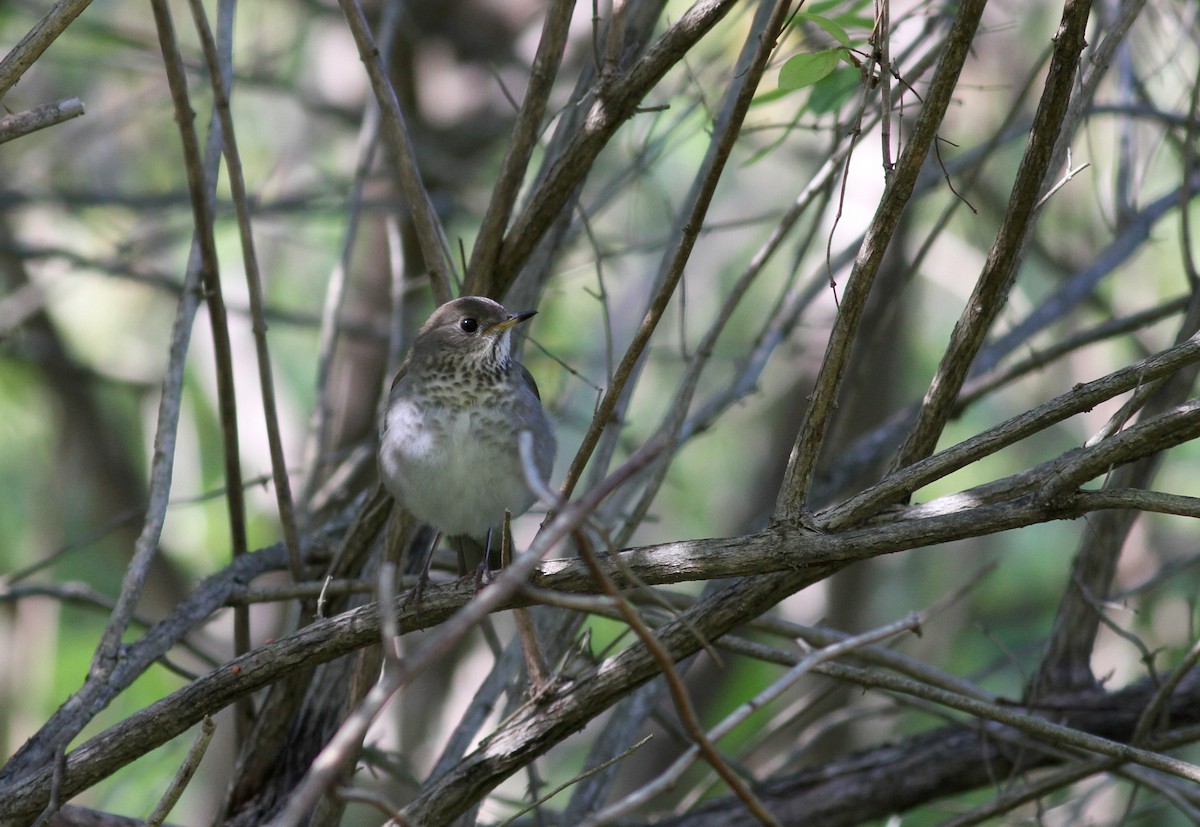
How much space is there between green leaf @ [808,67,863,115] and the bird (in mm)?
1250

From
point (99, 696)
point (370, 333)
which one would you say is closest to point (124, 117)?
point (370, 333)

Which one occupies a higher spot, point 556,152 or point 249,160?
point 249,160

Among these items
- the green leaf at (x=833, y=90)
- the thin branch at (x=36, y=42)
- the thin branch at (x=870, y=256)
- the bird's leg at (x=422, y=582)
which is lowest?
the thin branch at (x=870, y=256)

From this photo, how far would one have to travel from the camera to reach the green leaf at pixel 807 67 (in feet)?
10.1

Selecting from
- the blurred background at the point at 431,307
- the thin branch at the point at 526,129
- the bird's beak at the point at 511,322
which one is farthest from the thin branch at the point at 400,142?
the blurred background at the point at 431,307

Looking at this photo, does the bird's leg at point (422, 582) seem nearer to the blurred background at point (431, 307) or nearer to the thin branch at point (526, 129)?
the thin branch at point (526, 129)

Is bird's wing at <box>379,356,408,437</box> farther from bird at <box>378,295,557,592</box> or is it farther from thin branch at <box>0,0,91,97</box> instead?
thin branch at <box>0,0,91,97</box>

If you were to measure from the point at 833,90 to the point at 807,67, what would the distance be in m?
1.21

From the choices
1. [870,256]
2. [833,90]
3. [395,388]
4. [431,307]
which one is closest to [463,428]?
[395,388]

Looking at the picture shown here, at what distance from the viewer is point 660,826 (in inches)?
185

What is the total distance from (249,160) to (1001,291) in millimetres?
9224

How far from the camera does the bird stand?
4.32 meters

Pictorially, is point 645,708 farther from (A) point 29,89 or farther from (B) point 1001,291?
(A) point 29,89

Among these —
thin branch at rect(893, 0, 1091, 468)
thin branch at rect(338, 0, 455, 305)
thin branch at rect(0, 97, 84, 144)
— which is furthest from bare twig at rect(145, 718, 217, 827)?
thin branch at rect(338, 0, 455, 305)
